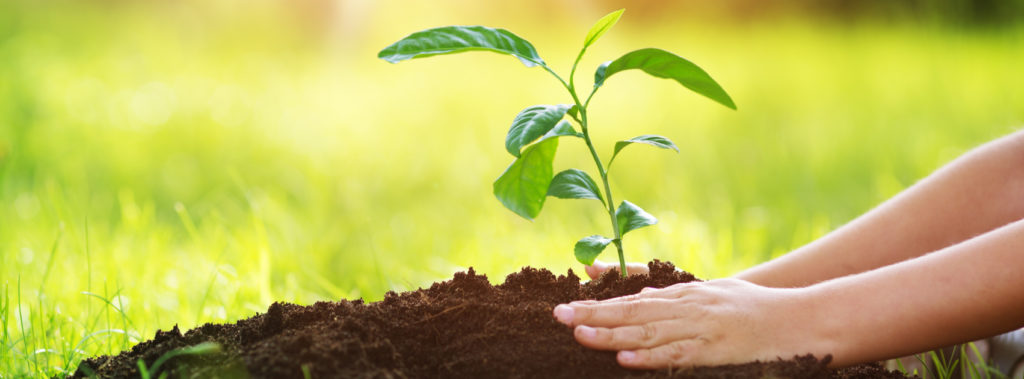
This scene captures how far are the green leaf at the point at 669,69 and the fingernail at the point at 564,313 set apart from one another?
→ 14.6 inches

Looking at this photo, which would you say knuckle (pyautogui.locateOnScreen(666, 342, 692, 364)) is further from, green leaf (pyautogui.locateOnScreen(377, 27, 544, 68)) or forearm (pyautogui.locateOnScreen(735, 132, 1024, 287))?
forearm (pyautogui.locateOnScreen(735, 132, 1024, 287))

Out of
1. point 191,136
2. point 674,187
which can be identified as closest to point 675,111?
point 674,187

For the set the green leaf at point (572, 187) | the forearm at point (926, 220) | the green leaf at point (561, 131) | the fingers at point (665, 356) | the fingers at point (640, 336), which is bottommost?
the fingers at point (665, 356)

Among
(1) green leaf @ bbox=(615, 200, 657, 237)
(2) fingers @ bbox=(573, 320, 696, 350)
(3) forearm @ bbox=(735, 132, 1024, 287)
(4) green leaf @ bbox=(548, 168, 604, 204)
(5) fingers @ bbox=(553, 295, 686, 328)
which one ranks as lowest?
(2) fingers @ bbox=(573, 320, 696, 350)

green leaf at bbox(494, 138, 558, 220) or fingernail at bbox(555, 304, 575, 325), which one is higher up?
green leaf at bbox(494, 138, 558, 220)

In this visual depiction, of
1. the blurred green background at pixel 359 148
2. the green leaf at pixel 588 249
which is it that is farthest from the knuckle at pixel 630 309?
the blurred green background at pixel 359 148

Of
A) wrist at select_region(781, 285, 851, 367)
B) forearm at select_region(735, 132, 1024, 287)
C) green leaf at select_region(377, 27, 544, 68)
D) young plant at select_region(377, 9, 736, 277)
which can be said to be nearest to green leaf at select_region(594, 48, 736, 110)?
young plant at select_region(377, 9, 736, 277)

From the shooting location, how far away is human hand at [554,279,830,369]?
1.20 meters

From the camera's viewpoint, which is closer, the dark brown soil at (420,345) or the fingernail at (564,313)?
the dark brown soil at (420,345)

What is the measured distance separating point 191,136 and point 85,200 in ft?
3.54

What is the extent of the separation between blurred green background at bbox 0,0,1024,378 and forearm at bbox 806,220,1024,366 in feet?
4.09

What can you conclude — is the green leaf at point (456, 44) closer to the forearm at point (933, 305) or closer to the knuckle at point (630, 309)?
the knuckle at point (630, 309)

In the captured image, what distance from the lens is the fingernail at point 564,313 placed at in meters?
1.26

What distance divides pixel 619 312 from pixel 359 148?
339 centimetres
